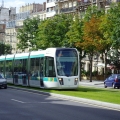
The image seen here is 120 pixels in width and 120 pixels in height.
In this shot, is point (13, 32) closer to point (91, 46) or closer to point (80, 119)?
point (91, 46)

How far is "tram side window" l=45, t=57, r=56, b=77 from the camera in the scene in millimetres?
37781

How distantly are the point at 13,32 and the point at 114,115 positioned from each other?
133492mm

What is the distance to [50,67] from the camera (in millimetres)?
38094

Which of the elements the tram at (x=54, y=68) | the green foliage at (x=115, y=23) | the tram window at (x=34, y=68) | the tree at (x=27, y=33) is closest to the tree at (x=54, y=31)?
the tree at (x=27, y=33)

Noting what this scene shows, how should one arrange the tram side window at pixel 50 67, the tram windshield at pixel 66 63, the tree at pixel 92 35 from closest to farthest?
1. the tram windshield at pixel 66 63
2. the tram side window at pixel 50 67
3. the tree at pixel 92 35

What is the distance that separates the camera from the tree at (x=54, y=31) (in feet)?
270

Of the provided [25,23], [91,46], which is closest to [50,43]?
[91,46]

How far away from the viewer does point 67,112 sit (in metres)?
20.5

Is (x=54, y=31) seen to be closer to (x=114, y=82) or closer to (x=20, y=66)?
(x=114, y=82)

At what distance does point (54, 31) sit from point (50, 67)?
45.4m

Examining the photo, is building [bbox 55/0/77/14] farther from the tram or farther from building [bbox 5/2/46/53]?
the tram

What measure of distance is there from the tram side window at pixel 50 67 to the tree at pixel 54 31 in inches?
1643

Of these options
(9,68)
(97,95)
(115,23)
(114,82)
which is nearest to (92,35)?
(115,23)

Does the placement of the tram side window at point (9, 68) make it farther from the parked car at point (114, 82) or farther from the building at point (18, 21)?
the building at point (18, 21)
